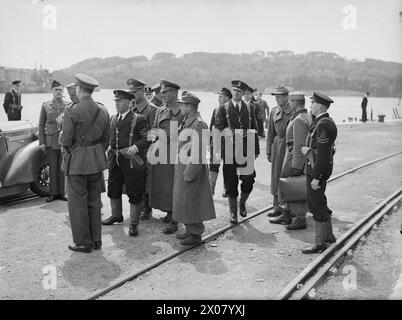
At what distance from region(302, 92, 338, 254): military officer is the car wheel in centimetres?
476

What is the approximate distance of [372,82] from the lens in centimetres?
2334

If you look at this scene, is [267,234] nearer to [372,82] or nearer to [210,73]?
[210,73]

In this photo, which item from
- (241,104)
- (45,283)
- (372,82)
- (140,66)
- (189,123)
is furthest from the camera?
(372,82)

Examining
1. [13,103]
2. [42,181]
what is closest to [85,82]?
[42,181]

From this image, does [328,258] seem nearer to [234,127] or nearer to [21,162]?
[234,127]

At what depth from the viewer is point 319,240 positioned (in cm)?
566

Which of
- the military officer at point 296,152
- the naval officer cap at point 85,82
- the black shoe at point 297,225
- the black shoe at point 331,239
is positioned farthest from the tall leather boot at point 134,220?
the black shoe at point 331,239

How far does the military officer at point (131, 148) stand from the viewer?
245 inches

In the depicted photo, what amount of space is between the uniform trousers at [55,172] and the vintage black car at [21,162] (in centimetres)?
27

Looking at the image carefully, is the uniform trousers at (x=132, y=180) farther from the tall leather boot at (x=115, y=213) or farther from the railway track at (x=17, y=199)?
the railway track at (x=17, y=199)

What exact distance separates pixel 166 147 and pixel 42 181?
2997 millimetres

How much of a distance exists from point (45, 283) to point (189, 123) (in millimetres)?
2483
